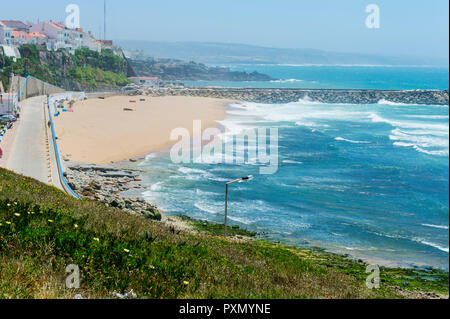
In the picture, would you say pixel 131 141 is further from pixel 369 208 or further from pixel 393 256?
pixel 393 256

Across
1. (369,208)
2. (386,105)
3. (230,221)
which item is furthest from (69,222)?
(386,105)

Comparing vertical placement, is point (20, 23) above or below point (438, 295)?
above

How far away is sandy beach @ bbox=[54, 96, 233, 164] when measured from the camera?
149ft

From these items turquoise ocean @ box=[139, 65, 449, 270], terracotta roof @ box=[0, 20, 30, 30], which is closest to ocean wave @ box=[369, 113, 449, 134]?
turquoise ocean @ box=[139, 65, 449, 270]

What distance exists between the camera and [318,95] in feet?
388

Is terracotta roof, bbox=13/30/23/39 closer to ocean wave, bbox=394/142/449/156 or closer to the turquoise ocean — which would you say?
the turquoise ocean

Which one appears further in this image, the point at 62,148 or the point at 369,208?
the point at 62,148

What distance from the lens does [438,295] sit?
18734 mm

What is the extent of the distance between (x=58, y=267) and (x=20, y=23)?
11730 centimetres
